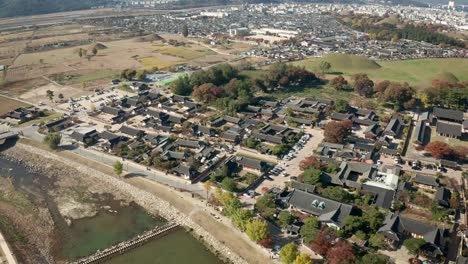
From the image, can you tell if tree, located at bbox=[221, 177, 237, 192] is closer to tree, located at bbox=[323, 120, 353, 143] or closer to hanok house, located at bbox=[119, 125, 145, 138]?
tree, located at bbox=[323, 120, 353, 143]

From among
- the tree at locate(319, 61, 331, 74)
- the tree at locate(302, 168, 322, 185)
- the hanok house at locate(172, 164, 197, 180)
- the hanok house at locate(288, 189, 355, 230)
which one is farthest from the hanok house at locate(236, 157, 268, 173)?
the tree at locate(319, 61, 331, 74)

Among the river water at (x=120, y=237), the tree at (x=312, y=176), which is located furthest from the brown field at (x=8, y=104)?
the tree at (x=312, y=176)

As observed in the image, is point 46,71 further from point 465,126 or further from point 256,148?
point 465,126

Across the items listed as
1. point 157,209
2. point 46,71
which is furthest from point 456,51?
point 46,71

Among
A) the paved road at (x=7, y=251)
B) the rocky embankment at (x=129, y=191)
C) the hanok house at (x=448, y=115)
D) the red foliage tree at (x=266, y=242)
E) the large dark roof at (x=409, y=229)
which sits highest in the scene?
the hanok house at (x=448, y=115)

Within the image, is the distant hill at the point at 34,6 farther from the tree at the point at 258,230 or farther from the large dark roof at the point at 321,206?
the tree at the point at 258,230
